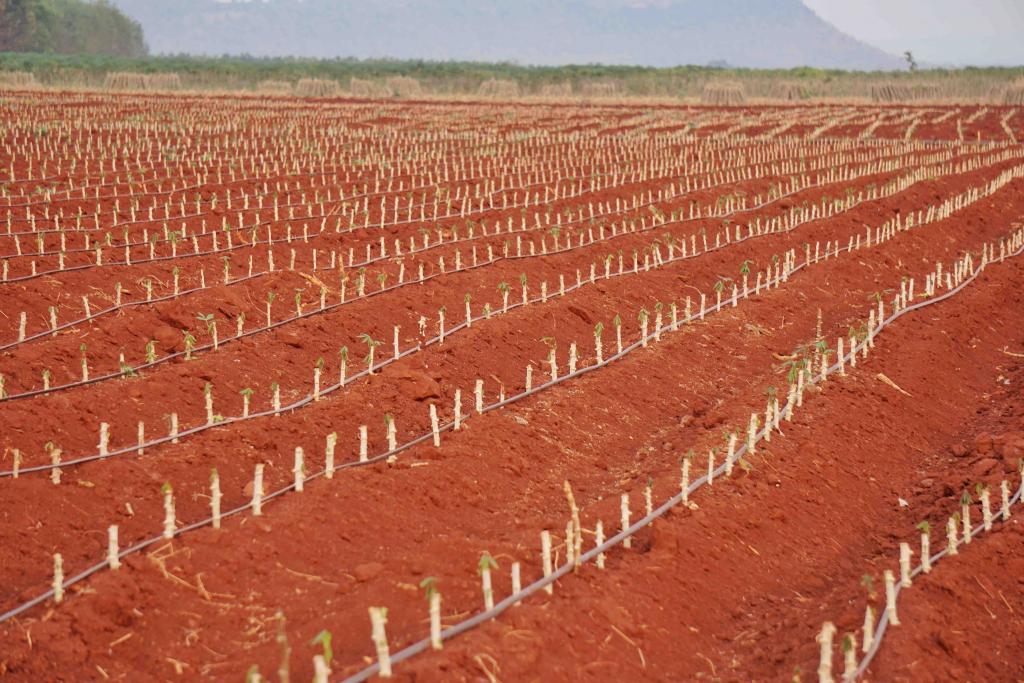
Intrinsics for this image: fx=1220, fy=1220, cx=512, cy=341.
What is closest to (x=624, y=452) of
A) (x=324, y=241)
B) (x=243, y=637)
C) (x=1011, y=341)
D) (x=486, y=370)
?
(x=486, y=370)

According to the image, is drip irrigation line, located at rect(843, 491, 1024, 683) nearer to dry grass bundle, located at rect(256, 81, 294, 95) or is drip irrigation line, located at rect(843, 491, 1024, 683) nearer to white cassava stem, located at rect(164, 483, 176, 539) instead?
white cassava stem, located at rect(164, 483, 176, 539)

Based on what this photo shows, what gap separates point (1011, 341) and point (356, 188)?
1131cm

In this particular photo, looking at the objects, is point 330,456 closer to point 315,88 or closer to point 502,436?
point 502,436

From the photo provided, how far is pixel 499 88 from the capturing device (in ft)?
181

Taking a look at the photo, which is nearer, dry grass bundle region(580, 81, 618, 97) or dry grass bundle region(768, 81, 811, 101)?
dry grass bundle region(768, 81, 811, 101)

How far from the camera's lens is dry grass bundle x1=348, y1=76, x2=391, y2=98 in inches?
2146

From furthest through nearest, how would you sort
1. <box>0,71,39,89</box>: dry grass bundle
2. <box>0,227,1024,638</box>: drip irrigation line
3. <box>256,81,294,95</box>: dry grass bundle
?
<box>256,81,294,95</box>: dry grass bundle
<box>0,71,39,89</box>: dry grass bundle
<box>0,227,1024,638</box>: drip irrigation line

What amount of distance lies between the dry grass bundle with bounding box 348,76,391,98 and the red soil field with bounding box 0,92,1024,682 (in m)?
36.1

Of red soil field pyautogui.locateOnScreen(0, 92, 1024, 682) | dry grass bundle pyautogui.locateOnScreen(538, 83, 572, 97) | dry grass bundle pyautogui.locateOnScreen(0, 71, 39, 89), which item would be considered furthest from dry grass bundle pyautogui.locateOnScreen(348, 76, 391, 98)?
red soil field pyautogui.locateOnScreen(0, 92, 1024, 682)

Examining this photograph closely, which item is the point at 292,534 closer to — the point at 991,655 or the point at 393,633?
the point at 393,633

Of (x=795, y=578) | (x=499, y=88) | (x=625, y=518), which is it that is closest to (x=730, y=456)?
(x=795, y=578)

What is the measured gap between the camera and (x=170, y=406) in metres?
9.12

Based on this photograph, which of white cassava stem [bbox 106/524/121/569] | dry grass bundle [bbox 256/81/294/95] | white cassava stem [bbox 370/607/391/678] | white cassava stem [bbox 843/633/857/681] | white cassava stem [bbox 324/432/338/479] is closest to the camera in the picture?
white cassava stem [bbox 370/607/391/678]

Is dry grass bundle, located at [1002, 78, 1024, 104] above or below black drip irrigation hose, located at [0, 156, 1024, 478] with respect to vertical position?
above
